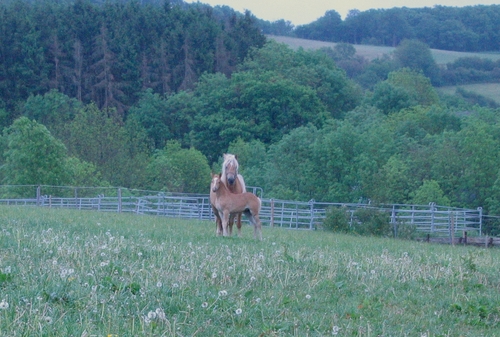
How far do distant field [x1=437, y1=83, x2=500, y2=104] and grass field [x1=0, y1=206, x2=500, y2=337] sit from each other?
9753 cm

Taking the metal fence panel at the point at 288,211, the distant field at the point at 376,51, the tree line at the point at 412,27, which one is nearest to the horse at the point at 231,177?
the metal fence panel at the point at 288,211

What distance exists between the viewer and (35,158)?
4841 cm

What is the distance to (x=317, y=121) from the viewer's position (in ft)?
237

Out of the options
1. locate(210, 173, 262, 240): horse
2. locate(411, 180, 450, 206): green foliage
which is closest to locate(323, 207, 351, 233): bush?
locate(411, 180, 450, 206): green foliage

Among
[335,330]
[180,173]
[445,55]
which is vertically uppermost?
[445,55]

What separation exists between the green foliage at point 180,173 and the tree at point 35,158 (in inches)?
355

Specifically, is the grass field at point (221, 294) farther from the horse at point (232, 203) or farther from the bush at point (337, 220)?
the bush at point (337, 220)

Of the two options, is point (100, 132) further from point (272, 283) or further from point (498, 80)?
point (498, 80)

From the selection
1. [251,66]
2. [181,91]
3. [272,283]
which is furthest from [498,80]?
[272,283]

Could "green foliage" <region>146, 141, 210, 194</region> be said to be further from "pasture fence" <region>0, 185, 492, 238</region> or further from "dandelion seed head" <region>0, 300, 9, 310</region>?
"dandelion seed head" <region>0, 300, 9, 310</region>

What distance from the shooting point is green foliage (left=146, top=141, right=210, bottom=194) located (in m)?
56.1

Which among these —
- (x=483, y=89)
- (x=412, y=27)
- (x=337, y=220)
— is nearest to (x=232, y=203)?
(x=337, y=220)

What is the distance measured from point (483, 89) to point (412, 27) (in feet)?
127

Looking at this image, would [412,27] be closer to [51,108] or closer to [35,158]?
[51,108]
